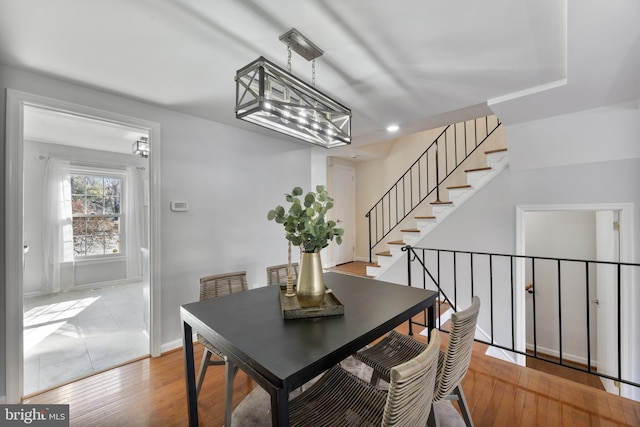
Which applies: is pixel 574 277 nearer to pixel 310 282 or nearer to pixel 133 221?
pixel 310 282

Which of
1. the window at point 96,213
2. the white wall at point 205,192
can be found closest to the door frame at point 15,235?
the white wall at point 205,192

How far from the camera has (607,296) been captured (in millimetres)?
3016

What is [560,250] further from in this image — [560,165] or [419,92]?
[419,92]

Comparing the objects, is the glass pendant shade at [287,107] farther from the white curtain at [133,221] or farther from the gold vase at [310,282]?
the white curtain at [133,221]

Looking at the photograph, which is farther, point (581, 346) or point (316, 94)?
point (581, 346)

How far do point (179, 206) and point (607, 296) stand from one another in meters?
4.72

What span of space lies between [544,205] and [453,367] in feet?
9.17

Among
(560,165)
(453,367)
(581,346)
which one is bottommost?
(581,346)

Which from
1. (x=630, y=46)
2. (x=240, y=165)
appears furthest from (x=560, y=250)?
(x=240, y=165)

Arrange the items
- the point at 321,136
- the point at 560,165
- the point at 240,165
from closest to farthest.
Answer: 1. the point at 321,136
2. the point at 560,165
3. the point at 240,165

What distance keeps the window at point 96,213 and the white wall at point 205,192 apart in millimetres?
3378

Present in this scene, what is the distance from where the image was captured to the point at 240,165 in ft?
10.4

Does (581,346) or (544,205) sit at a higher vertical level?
(544,205)

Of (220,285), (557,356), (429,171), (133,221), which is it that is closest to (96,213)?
(133,221)
